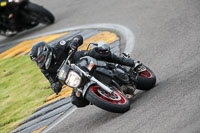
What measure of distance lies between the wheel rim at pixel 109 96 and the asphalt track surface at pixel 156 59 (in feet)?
0.76

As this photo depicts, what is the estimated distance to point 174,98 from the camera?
23.1 ft

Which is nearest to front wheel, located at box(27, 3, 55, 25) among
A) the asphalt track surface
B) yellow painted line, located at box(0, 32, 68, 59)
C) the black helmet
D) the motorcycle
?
the asphalt track surface

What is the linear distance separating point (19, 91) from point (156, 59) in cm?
341

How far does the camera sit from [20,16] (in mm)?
15531

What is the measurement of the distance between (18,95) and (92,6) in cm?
570

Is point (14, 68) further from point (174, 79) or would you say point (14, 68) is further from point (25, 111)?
point (174, 79)

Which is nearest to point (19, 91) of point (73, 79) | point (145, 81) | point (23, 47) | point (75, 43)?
point (23, 47)

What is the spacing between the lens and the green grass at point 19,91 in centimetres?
964

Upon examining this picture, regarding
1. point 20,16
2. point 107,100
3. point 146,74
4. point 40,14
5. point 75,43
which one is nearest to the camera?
point 107,100

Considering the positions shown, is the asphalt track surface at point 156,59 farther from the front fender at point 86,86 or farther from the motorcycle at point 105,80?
the front fender at point 86,86

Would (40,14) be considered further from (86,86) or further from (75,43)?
(86,86)

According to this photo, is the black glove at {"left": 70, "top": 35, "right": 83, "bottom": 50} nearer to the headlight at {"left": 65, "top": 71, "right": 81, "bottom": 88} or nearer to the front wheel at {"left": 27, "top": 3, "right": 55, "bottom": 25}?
the headlight at {"left": 65, "top": 71, "right": 81, "bottom": 88}

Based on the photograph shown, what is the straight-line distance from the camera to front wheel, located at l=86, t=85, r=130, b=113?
22.7 ft

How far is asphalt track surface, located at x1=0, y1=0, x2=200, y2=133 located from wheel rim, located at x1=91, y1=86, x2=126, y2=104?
233 mm
